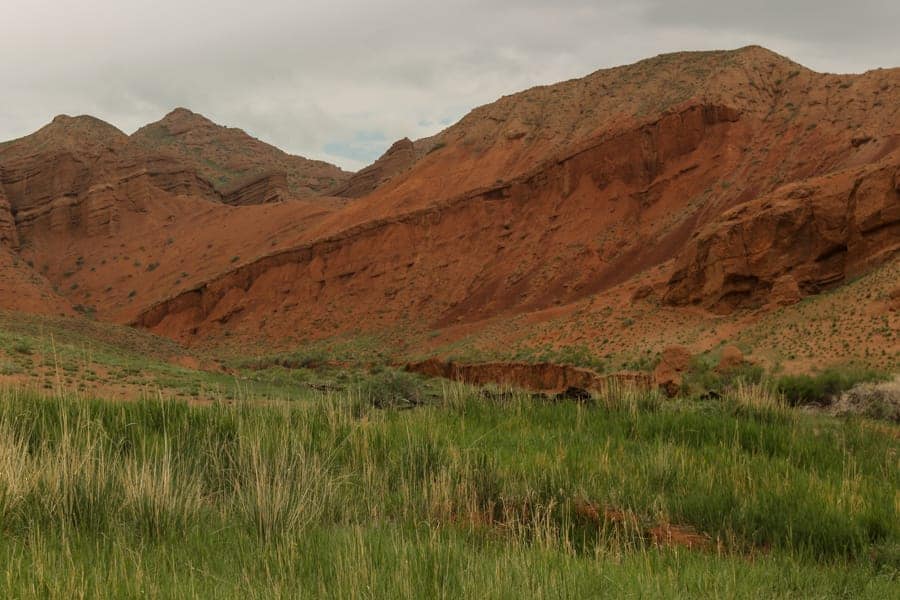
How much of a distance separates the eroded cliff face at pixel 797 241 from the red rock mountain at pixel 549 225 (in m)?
0.08

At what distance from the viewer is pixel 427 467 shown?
751cm

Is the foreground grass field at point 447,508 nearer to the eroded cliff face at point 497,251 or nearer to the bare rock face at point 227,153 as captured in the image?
the eroded cliff face at point 497,251

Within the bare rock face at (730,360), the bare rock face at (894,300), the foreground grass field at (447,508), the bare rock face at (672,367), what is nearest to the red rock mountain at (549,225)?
the bare rock face at (894,300)

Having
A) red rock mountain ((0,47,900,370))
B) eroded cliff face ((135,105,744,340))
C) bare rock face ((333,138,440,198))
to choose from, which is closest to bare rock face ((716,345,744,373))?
red rock mountain ((0,47,900,370))

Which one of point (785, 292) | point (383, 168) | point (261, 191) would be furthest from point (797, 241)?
point (261, 191)

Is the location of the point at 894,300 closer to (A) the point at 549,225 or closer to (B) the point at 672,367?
(B) the point at 672,367

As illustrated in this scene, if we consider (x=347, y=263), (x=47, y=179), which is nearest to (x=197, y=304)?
(x=347, y=263)

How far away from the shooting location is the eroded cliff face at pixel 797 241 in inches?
1056

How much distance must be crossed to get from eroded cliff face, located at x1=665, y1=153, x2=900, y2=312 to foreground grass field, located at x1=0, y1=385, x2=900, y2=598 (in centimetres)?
2037

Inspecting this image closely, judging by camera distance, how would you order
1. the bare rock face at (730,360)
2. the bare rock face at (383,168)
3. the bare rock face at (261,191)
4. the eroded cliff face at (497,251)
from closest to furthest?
the bare rock face at (730,360) → the eroded cliff face at (497,251) → the bare rock face at (383,168) → the bare rock face at (261,191)

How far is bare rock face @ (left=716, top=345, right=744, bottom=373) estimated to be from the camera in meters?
22.5

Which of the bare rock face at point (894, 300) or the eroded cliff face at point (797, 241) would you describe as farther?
the eroded cliff face at point (797, 241)

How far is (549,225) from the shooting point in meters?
47.1

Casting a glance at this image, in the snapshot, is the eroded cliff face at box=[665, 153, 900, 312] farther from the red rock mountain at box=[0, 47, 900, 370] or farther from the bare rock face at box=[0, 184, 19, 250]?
the bare rock face at box=[0, 184, 19, 250]
